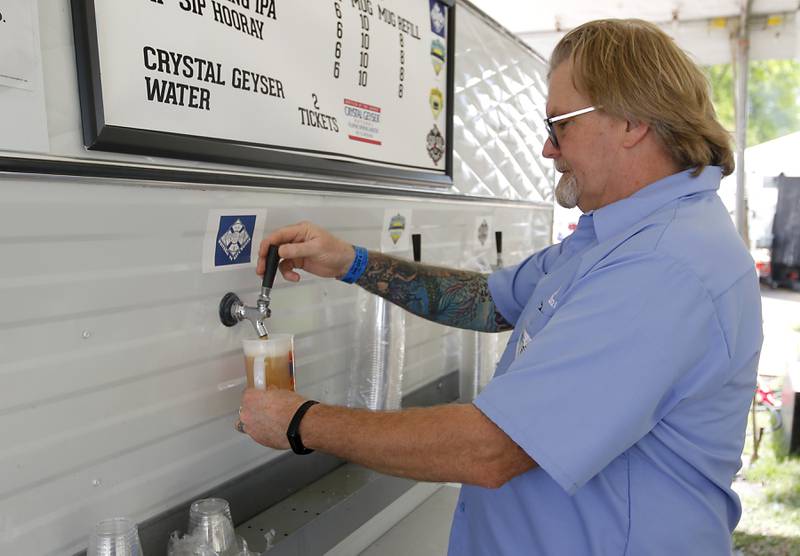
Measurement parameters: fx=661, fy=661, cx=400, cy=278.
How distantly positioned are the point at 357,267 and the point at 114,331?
2.17 ft

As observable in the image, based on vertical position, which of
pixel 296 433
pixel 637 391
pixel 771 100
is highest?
pixel 771 100

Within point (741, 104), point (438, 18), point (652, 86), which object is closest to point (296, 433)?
point (652, 86)

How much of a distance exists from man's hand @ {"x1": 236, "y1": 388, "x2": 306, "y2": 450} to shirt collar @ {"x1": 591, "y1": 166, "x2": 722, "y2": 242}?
2.23 feet

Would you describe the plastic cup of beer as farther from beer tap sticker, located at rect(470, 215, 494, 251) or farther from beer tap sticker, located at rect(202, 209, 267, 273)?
beer tap sticker, located at rect(470, 215, 494, 251)

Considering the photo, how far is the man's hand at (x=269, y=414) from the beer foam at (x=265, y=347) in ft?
0.27

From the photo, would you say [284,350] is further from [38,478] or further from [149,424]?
[38,478]

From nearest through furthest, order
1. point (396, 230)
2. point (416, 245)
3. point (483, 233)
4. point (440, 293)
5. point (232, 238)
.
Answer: point (232, 238), point (440, 293), point (396, 230), point (416, 245), point (483, 233)

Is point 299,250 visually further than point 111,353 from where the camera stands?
Yes

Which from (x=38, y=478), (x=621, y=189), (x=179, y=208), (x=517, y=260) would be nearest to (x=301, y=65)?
(x=179, y=208)

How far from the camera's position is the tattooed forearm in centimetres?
177

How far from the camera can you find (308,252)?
4.96 ft

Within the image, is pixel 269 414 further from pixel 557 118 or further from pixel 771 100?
pixel 771 100

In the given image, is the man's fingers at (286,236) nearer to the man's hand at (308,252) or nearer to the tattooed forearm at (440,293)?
the man's hand at (308,252)

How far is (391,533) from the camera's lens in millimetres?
2020
